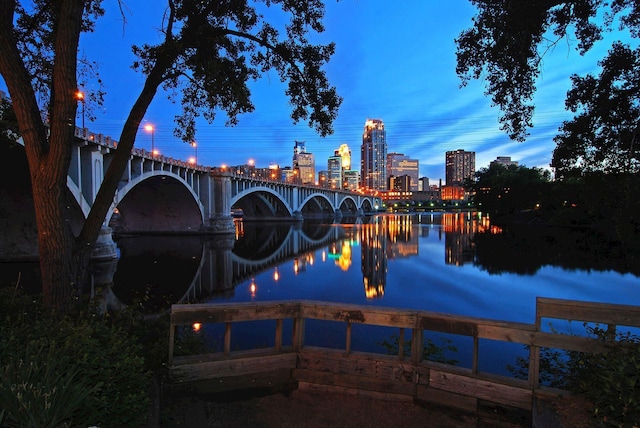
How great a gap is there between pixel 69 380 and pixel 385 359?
3855mm

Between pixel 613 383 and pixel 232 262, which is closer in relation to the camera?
pixel 613 383

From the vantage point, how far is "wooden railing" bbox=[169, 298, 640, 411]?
460 centimetres

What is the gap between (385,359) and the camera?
5.27 metres

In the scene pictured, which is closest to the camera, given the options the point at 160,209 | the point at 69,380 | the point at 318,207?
the point at 69,380

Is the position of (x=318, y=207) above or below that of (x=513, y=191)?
below

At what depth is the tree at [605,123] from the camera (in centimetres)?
841

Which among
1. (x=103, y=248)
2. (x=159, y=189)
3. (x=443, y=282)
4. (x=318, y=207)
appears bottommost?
(x=443, y=282)

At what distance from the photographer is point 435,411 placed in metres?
4.93

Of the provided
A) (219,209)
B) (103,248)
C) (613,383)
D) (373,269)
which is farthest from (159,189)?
(613,383)

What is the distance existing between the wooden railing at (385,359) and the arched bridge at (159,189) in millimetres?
26666

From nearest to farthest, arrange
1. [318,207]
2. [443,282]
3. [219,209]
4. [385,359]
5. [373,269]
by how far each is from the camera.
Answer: [385,359] → [443,282] → [373,269] → [219,209] → [318,207]

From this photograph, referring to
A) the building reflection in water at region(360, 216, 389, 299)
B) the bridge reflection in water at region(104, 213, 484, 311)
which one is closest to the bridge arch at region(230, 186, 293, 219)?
the bridge reflection in water at region(104, 213, 484, 311)

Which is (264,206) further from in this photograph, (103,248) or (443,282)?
(443,282)

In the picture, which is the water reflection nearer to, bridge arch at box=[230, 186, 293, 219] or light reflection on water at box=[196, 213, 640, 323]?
light reflection on water at box=[196, 213, 640, 323]
